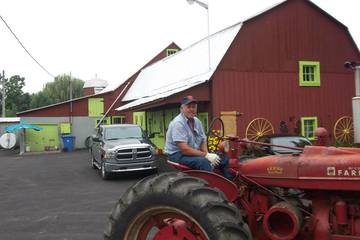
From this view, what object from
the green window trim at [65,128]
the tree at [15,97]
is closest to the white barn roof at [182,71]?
the green window trim at [65,128]

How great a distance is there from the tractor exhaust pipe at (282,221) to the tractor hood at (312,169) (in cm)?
23

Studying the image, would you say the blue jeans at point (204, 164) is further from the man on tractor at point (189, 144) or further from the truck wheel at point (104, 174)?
the truck wheel at point (104, 174)

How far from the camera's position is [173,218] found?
4.51 metres

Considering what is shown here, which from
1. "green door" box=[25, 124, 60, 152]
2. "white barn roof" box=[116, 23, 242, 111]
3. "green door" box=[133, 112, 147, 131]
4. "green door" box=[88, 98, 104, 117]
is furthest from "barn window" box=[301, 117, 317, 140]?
"green door" box=[25, 124, 60, 152]

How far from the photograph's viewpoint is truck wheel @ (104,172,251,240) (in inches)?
161

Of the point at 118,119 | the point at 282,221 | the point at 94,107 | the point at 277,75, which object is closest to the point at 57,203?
the point at 282,221

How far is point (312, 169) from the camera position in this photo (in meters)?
4.52

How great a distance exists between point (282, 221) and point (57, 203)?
25.8 ft

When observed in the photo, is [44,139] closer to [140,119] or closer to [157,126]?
[140,119]

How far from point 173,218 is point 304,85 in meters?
18.4

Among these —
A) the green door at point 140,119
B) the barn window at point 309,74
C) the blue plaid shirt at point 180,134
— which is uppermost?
the barn window at point 309,74

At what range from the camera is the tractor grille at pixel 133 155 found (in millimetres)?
16094

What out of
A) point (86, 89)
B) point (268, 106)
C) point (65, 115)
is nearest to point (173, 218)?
point (268, 106)

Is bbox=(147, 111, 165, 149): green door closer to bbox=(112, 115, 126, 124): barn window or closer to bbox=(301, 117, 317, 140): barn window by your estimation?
bbox=(301, 117, 317, 140): barn window
